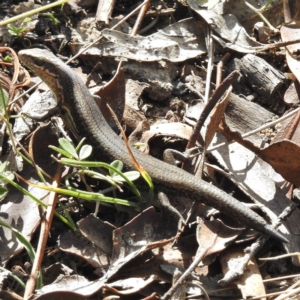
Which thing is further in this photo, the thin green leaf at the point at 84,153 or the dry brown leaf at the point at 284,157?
the dry brown leaf at the point at 284,157

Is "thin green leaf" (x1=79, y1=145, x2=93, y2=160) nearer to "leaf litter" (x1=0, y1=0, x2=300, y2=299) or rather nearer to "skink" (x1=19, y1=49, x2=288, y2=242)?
"leaf litter" (x1=0, y1=0, x2=300, y2=299)

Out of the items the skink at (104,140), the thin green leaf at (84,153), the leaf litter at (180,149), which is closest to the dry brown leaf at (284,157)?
the leaf litter at (180,149)

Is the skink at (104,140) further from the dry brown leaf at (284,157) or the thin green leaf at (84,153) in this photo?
the thin green leaf at (84,153)

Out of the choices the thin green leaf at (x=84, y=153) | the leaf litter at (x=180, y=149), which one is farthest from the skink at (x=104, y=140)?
the thin green leaf at (x=84, y=153)

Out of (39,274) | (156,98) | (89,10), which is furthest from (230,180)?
(89,10)

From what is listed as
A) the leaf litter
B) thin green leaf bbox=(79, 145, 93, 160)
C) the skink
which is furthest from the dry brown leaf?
thin green leaf bbox=(79, 145, 93, 160)

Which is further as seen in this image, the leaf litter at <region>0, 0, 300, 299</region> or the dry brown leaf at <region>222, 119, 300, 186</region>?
the dry brown leaf at <region>222, 119, 300, 186</region>

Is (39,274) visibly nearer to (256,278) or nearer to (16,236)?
(16,236)

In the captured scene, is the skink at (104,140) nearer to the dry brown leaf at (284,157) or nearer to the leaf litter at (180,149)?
the leaf litter at (180,149)

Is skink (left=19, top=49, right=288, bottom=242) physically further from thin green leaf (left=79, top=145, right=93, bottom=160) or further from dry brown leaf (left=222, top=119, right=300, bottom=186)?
thin green leaf (left=79, top=145, right=93, bottom=160)
